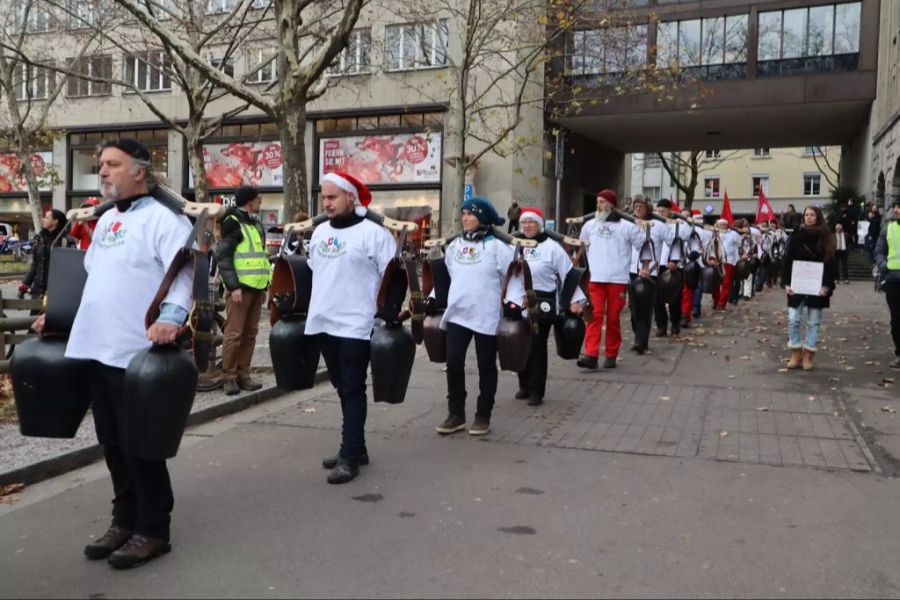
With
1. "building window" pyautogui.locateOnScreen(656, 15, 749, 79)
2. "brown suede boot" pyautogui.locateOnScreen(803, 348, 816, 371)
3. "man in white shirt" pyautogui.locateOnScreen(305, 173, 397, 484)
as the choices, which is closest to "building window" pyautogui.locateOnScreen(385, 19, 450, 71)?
"building window" pyautogui.locateOnScreen(656, 15, 749, 79)

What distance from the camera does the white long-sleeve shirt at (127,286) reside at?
3.96 m

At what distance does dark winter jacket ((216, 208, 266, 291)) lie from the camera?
25.4 ft

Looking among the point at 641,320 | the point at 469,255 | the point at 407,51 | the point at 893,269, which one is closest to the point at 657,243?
the point at 641,320

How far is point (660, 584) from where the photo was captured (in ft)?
12.5

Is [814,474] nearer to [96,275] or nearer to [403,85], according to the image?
[96,275]

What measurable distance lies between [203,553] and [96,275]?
1406 mm

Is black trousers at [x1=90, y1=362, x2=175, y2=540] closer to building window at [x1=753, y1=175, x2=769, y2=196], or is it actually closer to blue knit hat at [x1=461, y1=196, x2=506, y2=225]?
blue knit hat at [x1=461, y1=196, x2=506, y2=225]

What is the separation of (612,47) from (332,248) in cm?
1939

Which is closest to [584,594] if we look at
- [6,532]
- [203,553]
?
[203,553]

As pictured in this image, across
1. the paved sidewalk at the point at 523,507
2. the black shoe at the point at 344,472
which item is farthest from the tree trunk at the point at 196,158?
the black shoe at the point at 344,472

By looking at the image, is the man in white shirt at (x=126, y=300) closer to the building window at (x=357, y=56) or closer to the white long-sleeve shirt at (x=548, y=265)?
the white long-sleeve shirt at (x=548, y=265)

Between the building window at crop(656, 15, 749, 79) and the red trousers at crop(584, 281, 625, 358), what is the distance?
22.0m

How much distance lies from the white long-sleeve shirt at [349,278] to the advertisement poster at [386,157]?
2482 cm

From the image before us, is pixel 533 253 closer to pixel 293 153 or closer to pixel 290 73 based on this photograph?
pixel 290 73
